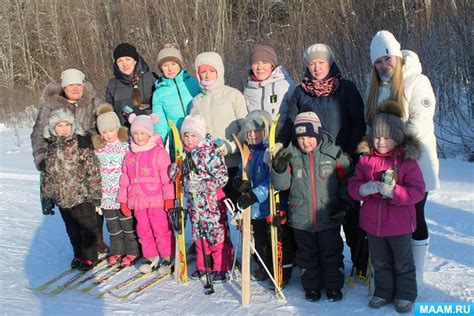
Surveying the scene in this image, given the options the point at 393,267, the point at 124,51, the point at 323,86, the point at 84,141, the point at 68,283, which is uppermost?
the point at 124,51

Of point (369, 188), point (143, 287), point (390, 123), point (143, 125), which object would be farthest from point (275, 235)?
point (143, 125)

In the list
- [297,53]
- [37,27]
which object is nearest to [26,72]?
[37,27]

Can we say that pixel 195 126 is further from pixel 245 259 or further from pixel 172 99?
pixel 245 259

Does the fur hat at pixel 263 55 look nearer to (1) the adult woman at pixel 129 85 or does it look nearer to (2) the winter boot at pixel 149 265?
(1) the adult woman at pixel 129 85

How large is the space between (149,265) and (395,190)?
8.31 ft

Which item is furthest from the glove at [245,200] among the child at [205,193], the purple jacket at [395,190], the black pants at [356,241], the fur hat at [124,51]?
Result: the fur hat at [124,51]

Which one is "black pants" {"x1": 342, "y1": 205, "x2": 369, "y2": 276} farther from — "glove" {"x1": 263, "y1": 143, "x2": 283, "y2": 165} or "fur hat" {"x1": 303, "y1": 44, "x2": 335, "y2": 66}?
"fur hat" {"x1": 303, "y1": 44, "x2": 335, "y2": 66}

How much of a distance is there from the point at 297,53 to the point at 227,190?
696 centimetres

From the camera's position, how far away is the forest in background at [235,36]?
8.33 m

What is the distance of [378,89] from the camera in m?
3.36

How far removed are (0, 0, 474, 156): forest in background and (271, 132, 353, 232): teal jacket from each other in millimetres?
5746

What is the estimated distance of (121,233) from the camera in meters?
4.57

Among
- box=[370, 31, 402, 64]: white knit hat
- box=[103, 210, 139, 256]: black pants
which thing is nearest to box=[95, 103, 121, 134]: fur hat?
box=[103, 210, 139, 256]: black pants

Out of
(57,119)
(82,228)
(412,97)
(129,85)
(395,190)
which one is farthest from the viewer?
(129,85)
